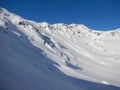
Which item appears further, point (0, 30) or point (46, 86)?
point (0, 30)

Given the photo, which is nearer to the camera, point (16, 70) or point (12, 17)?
point (16, 70)

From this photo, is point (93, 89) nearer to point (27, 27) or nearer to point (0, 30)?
point (0, 30)

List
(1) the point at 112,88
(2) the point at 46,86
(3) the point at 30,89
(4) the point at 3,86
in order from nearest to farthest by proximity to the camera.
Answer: (4) the point at 3,86 < (3) the point at 30,89 < (2) the point at 46,86 < (1) the point at 112,88

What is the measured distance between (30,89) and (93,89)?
13.9m

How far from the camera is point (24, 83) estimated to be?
1653 cm

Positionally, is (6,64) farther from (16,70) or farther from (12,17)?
(12,17)

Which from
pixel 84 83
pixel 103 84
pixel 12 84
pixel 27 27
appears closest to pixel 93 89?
pixel 84 83

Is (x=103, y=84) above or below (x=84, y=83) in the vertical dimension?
above

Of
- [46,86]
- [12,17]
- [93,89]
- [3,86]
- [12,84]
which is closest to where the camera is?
[3,86]

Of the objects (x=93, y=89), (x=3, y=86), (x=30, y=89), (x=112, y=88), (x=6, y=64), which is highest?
(x=112, y=88)

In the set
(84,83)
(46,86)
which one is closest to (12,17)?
(84,83)

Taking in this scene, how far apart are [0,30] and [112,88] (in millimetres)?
22514

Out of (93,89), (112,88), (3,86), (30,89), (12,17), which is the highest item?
(12,17)

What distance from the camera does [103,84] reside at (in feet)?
98.7
